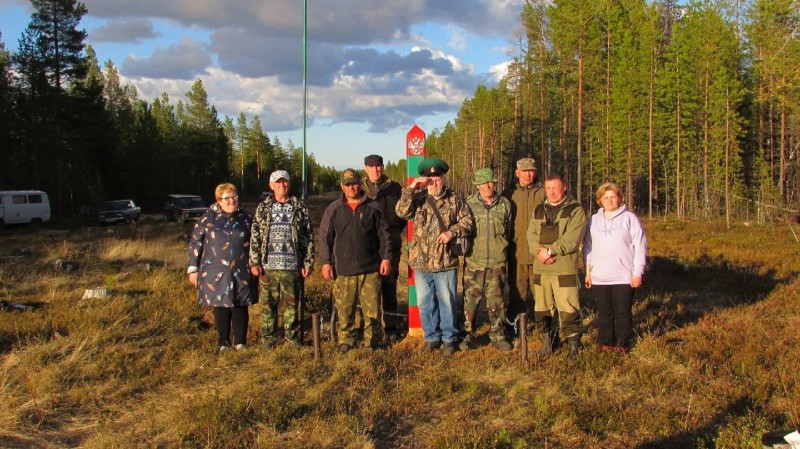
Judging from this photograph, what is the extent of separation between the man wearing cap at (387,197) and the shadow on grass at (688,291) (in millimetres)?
2987

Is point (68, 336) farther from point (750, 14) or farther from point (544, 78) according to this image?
point (544, 78)

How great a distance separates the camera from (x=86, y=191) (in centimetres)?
3772

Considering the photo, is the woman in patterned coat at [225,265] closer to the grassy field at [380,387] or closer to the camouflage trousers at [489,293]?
the grassy field at [380,387]

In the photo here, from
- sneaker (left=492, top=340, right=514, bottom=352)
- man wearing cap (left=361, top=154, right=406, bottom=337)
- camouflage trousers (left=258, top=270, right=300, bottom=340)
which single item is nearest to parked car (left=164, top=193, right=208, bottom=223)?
camouflage trousers (left=258, top=270, right=300, bottom=340)

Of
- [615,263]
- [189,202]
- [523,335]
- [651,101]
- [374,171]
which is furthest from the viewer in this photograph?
[651,101]

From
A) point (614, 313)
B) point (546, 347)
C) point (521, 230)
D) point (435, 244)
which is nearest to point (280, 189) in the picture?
point (435, 244)

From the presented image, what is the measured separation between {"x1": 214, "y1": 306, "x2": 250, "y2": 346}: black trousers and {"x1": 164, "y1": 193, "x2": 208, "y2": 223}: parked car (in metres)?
24.3

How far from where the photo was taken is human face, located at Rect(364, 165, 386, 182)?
20.8 feet

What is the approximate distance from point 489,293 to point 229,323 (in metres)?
2.83

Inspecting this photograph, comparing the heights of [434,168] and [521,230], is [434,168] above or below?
above

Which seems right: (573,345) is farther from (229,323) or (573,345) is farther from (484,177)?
(229,323)

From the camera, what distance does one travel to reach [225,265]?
6.06m

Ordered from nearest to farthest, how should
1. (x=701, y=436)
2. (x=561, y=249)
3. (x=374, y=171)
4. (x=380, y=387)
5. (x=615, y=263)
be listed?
(x=701, y=436) → (x=380, y=387) → (x=561, y=249) → (x=615, y=263) → (x=374, y=171)

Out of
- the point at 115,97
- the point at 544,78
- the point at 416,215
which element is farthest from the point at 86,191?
the point at 416,215
